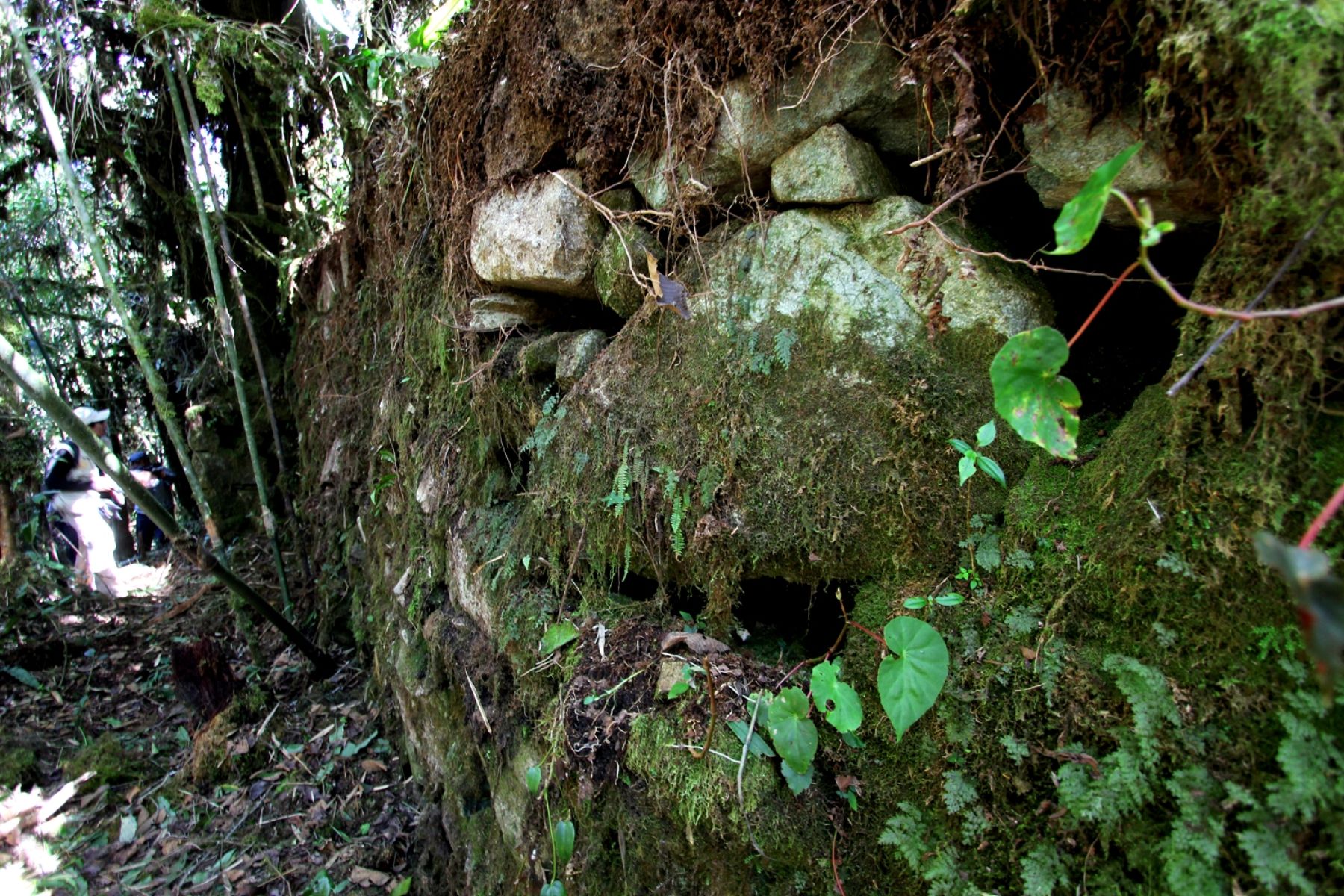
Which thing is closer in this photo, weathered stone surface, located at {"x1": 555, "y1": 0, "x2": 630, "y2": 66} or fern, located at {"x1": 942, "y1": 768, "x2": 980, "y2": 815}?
fern, located at {"x1": 942, "y1": 768, "x2": 980, "y2": 815}

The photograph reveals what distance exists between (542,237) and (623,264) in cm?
41

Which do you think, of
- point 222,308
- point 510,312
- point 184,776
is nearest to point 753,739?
point 510,312

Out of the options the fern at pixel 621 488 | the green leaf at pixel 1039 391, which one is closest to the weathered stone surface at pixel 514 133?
the fern at pixel 621 488

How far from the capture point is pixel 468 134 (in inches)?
121

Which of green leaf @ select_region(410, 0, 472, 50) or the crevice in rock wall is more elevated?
green leaf @ select_region(410, 0, 472, 50)

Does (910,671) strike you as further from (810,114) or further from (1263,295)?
(810,114)

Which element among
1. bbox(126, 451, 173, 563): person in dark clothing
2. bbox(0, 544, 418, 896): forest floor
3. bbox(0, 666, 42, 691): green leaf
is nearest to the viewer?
bbox(0, 544, 418, 896): forest floor

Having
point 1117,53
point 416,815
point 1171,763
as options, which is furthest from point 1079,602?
point 416,815

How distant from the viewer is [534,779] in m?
2.27

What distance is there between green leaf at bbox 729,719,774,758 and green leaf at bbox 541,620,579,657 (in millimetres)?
734

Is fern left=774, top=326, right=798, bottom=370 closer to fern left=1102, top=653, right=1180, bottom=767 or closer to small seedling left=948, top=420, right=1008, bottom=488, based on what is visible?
small seedling left=948, top=420, right=1008, bottom=488

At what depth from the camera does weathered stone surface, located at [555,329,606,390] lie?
262cm

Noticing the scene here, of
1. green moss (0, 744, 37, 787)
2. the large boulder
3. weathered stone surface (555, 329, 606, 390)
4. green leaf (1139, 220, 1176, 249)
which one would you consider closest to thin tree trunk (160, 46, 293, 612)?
green moss (0, 744, 37, 787)

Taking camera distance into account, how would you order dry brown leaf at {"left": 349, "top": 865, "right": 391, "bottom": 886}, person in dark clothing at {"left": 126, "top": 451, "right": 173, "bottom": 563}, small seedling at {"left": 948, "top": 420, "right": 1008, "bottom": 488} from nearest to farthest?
small seedling at {"left": 948, "top": 420, "right": 1008, "bottom": 488} → dry brown leaf at {"left": 349, "top": 865, "right": 391, "bottom": 886} → person in dark clothing at {"left": 126, "top": 451, "right": 173, "bottom": 563}
